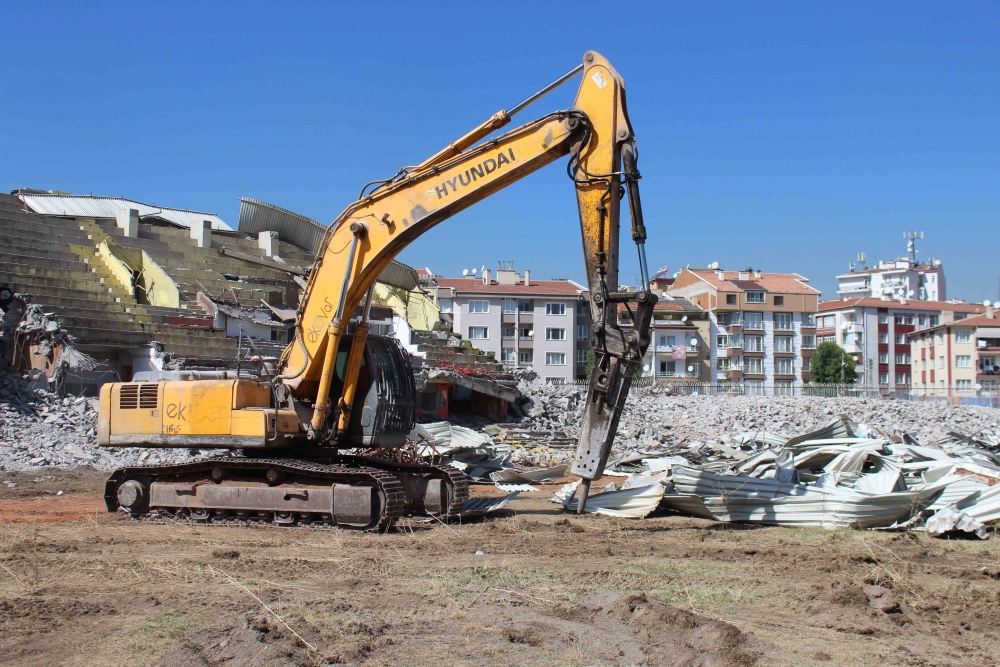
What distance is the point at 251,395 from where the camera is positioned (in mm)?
10688

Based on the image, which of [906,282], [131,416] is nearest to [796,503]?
[131,416]

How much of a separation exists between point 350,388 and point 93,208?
27.8 m

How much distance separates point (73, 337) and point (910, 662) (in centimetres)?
1827

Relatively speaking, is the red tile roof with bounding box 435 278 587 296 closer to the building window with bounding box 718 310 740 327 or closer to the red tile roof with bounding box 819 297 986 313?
the building window with bounding box 718 310 740 327

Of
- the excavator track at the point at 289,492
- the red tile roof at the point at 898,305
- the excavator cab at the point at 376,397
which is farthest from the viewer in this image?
the red tile roof at the point at 898,305

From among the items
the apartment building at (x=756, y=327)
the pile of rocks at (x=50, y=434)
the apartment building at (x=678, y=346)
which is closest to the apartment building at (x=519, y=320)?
the apartment building at (x=678, y=346)

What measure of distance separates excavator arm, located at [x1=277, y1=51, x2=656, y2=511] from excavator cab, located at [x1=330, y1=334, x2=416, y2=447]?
Result: 13 centimetres

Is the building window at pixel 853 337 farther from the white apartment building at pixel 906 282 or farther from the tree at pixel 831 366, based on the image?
the white apartment building at pixel 906 282

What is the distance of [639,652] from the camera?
214 inches

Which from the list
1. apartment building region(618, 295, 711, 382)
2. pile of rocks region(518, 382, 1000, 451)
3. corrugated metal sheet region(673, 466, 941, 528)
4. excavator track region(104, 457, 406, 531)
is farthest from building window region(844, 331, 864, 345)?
excavator track region(104, 457, 406, 531)

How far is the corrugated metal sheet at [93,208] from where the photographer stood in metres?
32.2

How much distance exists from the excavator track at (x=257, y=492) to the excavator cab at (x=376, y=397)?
45 centimetres

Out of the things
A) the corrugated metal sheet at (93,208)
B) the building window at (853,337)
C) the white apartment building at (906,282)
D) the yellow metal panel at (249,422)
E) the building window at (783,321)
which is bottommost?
the yellow metal panel at (249,422)

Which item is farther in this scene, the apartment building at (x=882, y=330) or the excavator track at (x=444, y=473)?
the apartment building at (x=882, y=330)
